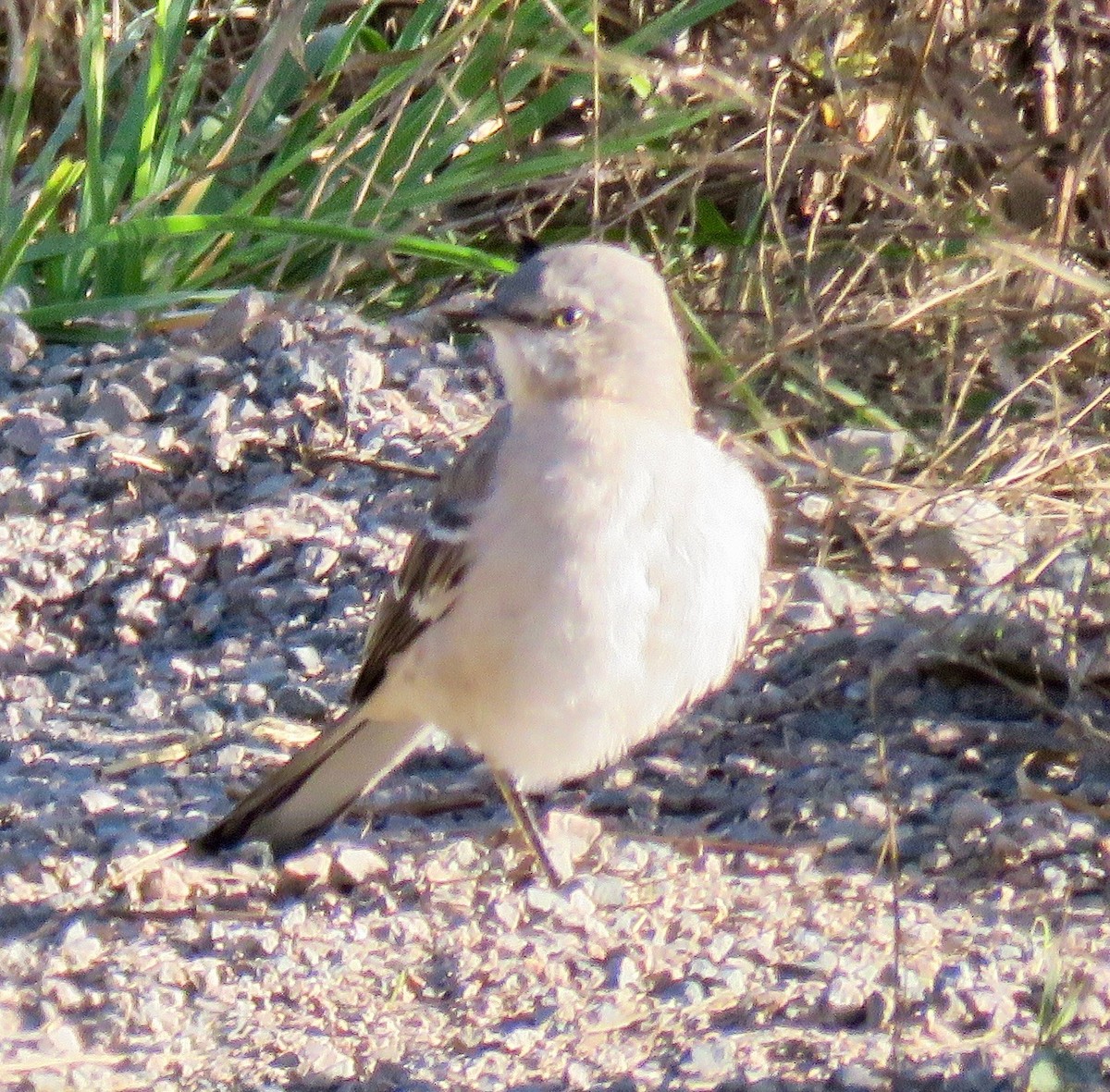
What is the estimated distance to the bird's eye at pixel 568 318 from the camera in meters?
4.63

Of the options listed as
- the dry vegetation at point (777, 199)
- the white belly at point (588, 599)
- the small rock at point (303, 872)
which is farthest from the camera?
the dry vegetation at point (777, 199)

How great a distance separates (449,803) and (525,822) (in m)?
0.39

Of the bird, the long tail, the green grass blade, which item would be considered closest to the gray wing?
the bird

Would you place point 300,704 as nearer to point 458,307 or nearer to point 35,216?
point 458,307

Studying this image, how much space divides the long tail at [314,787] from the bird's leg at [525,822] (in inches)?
10.7

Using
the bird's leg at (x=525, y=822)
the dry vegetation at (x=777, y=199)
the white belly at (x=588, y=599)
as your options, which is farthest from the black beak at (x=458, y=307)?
the bird's leg at (x=525, y=822)

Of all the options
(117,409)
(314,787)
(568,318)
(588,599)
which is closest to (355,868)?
(314,787)

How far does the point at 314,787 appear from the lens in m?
4.59

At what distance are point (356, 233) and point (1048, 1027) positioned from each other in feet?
11.6

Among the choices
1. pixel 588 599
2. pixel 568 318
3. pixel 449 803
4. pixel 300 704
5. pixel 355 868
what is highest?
pixel 568 318

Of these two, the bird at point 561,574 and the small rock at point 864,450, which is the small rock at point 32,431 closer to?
the bird at point 561,574

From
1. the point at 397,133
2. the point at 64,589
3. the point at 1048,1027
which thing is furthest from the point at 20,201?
the point at 1048,1027

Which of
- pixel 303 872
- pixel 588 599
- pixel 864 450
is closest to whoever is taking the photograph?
pixel 588 599

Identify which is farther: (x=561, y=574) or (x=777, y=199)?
(x=777, y=199)
